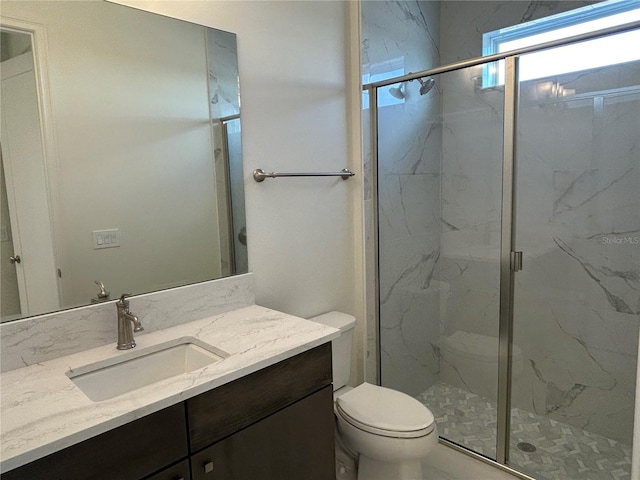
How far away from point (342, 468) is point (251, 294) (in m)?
0.90

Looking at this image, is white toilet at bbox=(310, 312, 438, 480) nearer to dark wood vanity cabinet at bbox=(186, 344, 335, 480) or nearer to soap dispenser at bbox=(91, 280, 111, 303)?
dark wood vanity cabinet at bbox=(186, 344, 335, 480)

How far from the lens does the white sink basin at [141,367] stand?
1270mm

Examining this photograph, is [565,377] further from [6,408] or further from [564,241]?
[6,408]

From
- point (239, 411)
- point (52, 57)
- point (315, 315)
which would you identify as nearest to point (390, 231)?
point (315, 315)

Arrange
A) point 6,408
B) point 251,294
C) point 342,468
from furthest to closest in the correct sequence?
point 342,468, point 251,294, point 6,408

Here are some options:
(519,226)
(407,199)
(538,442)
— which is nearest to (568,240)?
(519,226)

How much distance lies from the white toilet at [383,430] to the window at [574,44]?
166 cm

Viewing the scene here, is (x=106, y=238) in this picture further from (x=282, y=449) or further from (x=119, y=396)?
(x=282, y=449)

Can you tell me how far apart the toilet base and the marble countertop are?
2.33 ft

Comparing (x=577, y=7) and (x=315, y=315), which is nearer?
(x=315, y=315)

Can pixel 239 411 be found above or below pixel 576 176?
below

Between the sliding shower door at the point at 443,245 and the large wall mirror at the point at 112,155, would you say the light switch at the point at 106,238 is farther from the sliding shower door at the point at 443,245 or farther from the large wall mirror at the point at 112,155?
the sliding shower door at the point at 443,245

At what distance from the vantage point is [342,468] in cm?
200

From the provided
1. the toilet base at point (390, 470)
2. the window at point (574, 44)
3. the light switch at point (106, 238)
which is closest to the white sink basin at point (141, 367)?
the light switch at point (106, 238)
